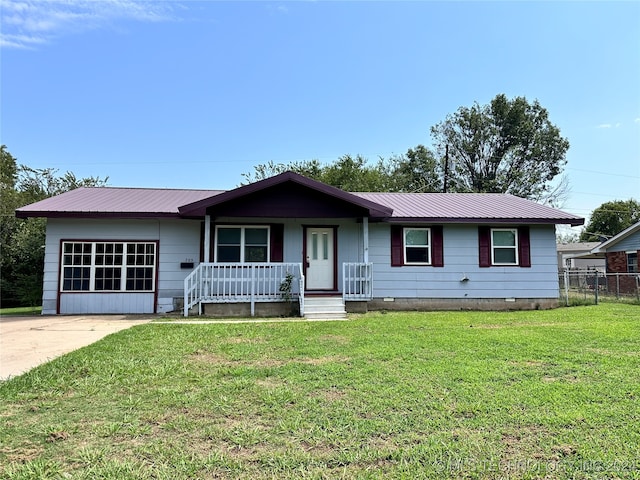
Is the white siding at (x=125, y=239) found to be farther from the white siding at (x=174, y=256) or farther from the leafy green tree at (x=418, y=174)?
the leafy green tree at (x=418, y=174)

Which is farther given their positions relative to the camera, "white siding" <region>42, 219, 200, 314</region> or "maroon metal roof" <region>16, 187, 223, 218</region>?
"white siding" <region>42, 219, 200, 314</region>

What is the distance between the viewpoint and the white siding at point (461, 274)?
12.1m

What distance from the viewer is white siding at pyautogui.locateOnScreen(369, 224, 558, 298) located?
12.1m

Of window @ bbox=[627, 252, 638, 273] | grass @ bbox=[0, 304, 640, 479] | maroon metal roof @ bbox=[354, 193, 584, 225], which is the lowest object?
grass @ bbox=[0, 304, 640, 479]

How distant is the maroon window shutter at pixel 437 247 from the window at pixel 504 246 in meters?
1.23

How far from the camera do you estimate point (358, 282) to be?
11273 mm

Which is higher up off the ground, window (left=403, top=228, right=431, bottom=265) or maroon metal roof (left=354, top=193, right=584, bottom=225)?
maroon metal roof (left=354, top=193, right=584, bottom=225)

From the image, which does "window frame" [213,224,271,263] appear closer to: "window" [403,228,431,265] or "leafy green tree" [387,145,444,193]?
"window" [403,228,431,265]

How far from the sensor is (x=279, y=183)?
35.6 feet

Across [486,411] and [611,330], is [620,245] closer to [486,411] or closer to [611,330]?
[611,330]

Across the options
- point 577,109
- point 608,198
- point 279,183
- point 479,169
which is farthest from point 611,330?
point 608,198

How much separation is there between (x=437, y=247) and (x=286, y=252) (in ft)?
15.4

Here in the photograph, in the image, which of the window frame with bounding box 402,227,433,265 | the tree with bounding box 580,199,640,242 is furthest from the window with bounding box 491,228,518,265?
the tree with bounding box 580,199,640,242

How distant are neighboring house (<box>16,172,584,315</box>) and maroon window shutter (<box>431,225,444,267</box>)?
3 cm
